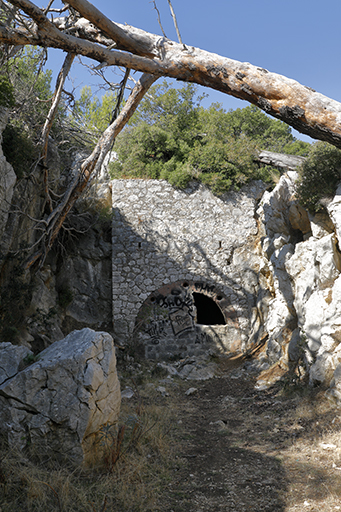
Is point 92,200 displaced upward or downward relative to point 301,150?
downward

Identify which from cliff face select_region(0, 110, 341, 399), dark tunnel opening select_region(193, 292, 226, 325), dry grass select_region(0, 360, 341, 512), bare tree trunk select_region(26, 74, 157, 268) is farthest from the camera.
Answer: dark tunnel opening select_region(193, 292, 226, 325)

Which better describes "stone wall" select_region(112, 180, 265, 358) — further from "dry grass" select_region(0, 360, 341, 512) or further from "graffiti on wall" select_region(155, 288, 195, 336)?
"dry grass" select_region(0, 360, 341, 512)

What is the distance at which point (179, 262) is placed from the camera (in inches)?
433

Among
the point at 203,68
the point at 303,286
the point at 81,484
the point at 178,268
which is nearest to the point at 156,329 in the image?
the point at 178,268

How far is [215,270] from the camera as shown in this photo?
11.1 m

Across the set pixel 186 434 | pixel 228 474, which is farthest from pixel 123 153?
pixel 228 474

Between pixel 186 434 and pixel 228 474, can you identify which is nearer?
pixel 228 474

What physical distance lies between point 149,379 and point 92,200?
18.5ft

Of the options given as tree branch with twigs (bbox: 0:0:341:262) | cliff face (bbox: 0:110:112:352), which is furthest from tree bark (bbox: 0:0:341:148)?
cliff face (bbox: 0:110:112:352)

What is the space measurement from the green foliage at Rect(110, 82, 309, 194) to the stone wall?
443 millimetres

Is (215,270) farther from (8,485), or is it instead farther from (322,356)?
(8,485)

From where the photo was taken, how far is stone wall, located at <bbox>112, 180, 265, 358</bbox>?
34.4ft

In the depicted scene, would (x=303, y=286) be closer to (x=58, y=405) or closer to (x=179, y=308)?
(x=179, y=308)

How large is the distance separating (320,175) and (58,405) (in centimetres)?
585
